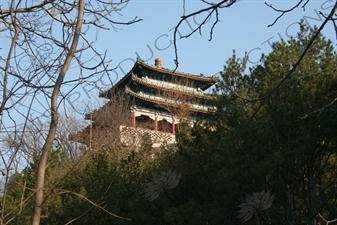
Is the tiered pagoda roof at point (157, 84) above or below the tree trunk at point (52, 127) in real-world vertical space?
above

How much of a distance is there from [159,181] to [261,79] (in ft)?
15.1

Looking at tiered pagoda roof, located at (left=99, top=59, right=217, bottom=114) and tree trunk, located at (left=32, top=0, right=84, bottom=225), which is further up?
tiered pagoda roof, located at (left=99, top=59, right=217, bottom=114)

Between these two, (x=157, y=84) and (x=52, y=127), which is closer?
(x=52, y=127)

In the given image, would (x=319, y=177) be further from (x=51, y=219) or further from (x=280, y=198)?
(x=51, y=219)

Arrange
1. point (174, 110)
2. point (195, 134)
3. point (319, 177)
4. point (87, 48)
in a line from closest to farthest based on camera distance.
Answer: point (87, 48), point (319, 177), point (195, 134), point (174, 110)

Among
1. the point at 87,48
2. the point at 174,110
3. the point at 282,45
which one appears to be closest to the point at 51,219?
the point at 282,45

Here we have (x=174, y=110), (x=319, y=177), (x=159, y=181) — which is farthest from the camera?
(x=174, y=110)

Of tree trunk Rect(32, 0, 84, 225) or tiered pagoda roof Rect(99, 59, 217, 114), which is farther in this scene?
tiered pagoda roof Rect(99, 59, 217, 114)

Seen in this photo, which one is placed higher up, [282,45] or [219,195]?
[282,45]

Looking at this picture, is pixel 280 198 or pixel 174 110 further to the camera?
pixel 174 110

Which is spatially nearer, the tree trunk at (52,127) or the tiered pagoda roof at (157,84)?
the tree trunk at (52,127)

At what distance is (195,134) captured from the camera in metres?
8.38

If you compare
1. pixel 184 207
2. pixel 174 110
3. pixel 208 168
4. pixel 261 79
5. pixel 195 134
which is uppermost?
pixel 174 110

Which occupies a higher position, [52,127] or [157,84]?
[157,84]
